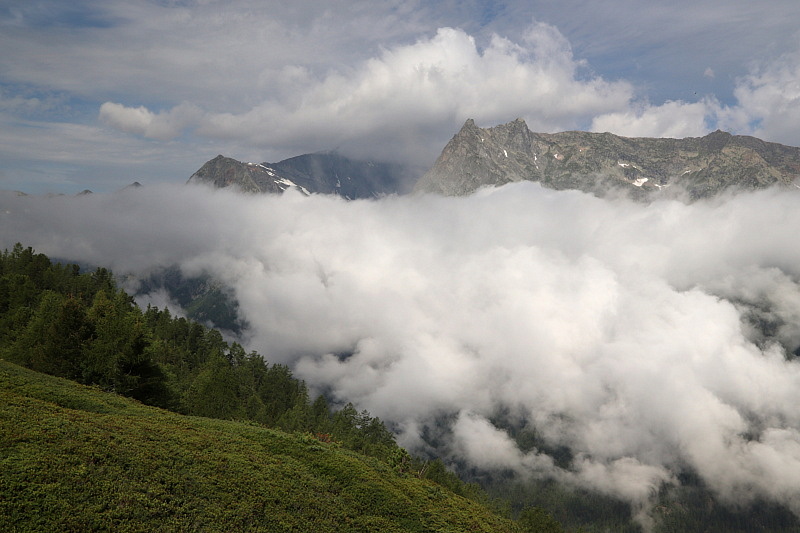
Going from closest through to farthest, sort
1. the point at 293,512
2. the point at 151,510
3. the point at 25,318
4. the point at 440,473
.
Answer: the point at 151,510 < the point at 293,512 < the point at 25,318 < the point at 440,473

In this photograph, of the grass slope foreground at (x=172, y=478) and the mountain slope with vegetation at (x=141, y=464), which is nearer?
the grass slope foreground at (x=172, y=478)

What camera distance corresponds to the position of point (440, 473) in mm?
111625

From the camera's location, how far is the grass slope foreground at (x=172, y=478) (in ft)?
74.3

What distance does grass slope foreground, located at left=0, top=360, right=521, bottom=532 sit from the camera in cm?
2264

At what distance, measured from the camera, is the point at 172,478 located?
28453mm

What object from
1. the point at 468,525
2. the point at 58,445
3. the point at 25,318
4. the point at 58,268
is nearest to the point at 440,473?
the point at 468,525

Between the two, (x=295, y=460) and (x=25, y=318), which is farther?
(x=25, y=318)

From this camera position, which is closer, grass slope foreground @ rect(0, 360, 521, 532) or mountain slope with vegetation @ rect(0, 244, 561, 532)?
grass slope foreground @ rect(0, 360, 521, 532)

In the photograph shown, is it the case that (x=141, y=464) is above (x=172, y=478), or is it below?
above

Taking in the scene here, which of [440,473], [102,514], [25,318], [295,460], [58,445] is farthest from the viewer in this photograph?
[440,473]

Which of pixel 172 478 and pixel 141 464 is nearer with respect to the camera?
pixel 141 464

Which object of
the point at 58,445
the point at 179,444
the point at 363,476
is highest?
the point at 58,445

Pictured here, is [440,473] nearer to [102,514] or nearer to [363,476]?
[363,476]

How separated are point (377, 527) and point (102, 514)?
19613 millimetres
